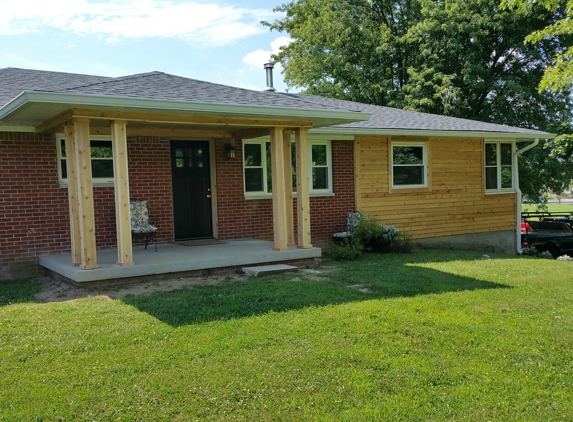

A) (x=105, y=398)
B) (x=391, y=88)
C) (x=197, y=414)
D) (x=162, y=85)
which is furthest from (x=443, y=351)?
(x=391, y=88)

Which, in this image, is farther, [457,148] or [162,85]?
[457,148]

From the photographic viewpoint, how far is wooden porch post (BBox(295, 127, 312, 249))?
9383mm

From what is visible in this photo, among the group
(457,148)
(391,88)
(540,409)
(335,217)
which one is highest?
(391,88)

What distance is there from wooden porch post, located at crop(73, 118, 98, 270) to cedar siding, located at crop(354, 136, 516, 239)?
6.63 meters

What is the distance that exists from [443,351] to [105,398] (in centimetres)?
298

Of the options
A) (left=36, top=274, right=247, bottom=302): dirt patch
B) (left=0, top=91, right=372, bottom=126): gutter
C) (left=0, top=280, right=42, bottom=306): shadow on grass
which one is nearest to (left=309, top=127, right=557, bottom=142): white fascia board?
(left=0, top=91, right=372, bottom=126): gutter

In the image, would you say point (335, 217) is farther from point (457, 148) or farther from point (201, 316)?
point (201, 316)

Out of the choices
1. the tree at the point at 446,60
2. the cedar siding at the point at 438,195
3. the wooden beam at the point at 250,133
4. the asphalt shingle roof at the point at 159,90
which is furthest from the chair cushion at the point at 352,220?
the tree at the point at 446,60

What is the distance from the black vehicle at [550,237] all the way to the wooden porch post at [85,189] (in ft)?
40.6

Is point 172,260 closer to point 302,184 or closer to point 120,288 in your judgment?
point 120,288

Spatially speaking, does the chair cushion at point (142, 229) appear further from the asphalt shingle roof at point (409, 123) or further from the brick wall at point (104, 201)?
the asphalt shingle roof at point (409, 123)

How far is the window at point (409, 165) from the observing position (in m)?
13.0

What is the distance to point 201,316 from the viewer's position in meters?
5.92

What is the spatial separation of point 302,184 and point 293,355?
5035 millimetres
